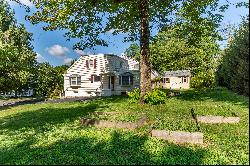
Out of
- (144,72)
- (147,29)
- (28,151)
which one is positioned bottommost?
(28,151)

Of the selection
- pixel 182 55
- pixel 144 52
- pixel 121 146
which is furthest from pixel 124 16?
pixel 182 55

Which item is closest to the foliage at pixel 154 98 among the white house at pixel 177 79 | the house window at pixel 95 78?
the house window at pixel 95 78

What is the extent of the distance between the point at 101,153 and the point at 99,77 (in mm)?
42561

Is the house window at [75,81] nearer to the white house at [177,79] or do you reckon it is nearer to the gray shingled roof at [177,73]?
the white house at [177,79]

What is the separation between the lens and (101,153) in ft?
37.7

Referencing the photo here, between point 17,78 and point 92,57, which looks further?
point 92,57

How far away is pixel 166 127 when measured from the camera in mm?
14320

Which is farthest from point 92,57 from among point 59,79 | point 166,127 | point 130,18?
point 166,127

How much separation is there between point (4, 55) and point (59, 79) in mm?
43028

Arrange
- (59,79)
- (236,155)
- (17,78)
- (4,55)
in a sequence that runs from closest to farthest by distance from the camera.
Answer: (236,155) → (4,55) → (17,78) → (59,79)

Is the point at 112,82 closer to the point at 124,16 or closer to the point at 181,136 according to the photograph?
the point at 124,16

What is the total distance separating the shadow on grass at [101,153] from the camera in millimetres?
10559

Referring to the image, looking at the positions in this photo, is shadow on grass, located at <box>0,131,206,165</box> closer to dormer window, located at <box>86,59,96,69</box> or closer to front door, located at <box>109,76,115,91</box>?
front door, located at <box>109,76,115,91</box>

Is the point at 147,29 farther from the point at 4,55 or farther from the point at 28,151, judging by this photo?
the point at 28,151
